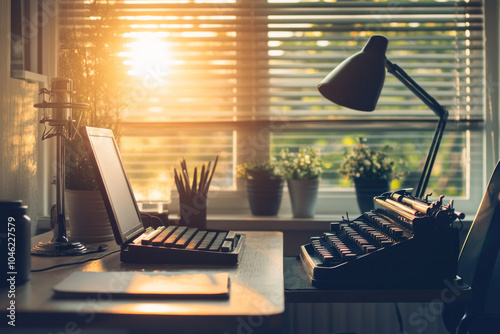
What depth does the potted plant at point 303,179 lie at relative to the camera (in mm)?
2049

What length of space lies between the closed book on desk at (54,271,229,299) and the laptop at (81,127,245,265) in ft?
0.42

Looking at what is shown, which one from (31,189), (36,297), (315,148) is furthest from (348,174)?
(36,297)

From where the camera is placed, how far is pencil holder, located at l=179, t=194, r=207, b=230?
1692mm

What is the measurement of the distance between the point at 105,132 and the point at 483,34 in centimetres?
174

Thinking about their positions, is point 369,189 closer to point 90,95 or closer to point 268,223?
point 268,223

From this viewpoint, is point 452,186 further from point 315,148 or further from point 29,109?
point 29,109

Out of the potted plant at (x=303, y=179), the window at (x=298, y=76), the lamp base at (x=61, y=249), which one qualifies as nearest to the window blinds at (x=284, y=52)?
the window at (x=298, y=76)

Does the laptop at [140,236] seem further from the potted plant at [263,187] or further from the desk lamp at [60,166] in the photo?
the potted plant at [263,187]

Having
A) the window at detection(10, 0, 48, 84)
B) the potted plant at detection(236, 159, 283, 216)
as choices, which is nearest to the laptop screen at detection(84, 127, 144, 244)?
the window at detection(10, 0, 48, 84)

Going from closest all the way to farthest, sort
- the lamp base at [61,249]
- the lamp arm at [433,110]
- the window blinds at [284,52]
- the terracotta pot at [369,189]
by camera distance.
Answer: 1. the lamp base at [61,249]
2. the lamp arm at [433,110]
3. the terracotta pot at [369,189]
4. the window blinds at [284,52]

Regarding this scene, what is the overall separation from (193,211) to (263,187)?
0.43 meters

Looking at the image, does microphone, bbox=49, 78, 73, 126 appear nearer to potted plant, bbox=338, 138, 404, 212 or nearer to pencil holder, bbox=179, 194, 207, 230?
pencil holder, bbox=179, 194, 207, 230

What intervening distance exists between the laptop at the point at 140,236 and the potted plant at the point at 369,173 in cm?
78

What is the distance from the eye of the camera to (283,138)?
2.26m
